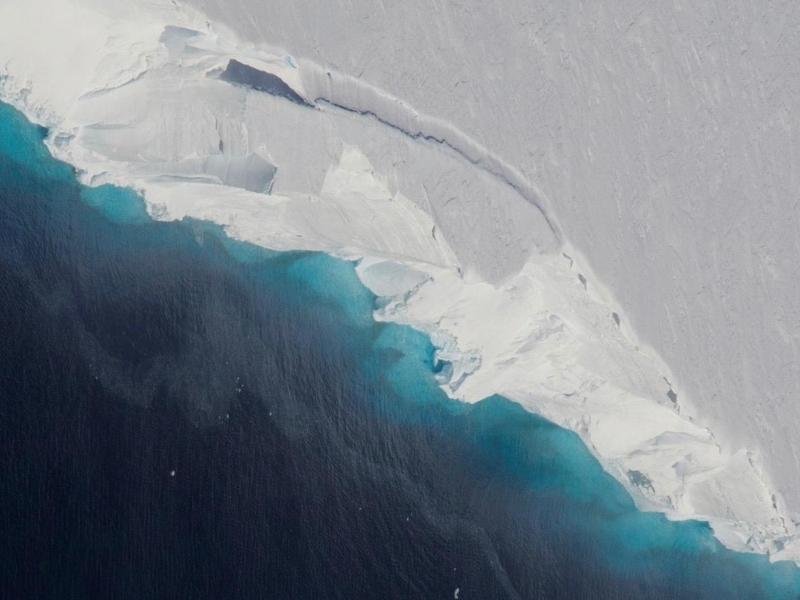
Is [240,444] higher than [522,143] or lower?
lower

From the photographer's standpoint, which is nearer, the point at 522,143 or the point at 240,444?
the point at 522,143

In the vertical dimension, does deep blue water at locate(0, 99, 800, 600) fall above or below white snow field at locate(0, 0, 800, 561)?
below

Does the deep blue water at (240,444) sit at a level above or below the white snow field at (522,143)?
below

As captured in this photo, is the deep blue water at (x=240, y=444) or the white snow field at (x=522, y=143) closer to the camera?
the white snow field at (x=522, y=143)

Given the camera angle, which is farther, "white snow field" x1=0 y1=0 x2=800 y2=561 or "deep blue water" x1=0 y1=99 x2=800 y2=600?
"deep blue water" x1=0 y1=99 x2=800 y2=600
